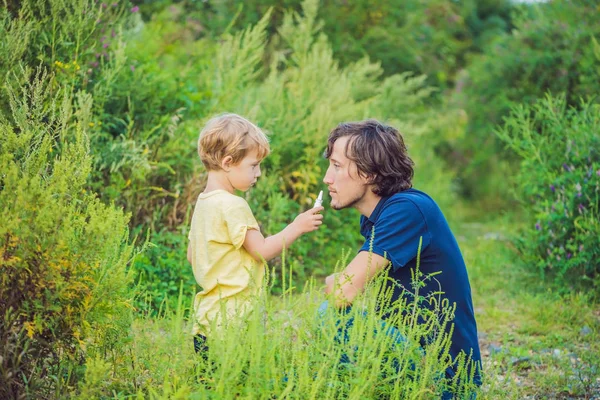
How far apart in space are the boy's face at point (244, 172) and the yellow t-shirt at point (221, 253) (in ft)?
0.50

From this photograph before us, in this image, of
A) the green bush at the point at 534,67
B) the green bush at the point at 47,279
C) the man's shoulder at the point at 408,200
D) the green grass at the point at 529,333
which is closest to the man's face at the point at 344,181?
the man's shoulder at the point at 408,200

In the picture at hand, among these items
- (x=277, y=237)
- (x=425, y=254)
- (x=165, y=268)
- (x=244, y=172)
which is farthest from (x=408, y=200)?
(x=165, y=268)

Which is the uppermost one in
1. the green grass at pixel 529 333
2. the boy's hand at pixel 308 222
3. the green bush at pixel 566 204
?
the boy's hand at pixel 308 222

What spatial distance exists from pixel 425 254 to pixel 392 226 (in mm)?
228

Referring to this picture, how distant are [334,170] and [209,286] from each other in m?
0.86

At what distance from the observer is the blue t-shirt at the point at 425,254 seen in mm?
3051

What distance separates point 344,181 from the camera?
3.40 m

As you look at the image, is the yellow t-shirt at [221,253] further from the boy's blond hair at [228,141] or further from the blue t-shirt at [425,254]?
the blue t-shirt at [425,254]

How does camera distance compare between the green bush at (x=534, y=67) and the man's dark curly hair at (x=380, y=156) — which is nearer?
the man's dark curly hair at (x=380, y=156)

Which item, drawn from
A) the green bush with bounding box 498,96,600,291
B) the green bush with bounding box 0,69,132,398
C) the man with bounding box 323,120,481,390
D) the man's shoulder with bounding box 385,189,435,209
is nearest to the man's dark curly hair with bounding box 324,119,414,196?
the man with bounding box 323,120,481,390

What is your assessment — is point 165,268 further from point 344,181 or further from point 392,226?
point 392,226

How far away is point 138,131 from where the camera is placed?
536 centimetres

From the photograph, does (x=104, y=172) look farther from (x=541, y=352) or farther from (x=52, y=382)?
(x=541, y=352)

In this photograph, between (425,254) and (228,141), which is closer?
(425,254)
